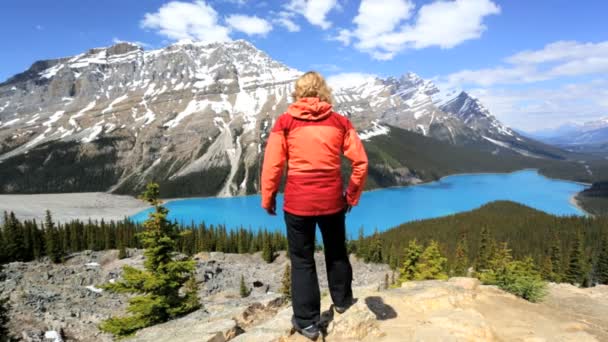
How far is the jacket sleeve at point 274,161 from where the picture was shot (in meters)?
5.98

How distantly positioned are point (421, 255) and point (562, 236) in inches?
3428

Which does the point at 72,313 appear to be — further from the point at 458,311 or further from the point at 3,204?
the point at 3,204

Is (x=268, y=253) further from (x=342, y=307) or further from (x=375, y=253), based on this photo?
(x=342, y=307)

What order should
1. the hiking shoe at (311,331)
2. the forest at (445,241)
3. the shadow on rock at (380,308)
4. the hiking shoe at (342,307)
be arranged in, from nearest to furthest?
1. the hiking shoe at (311,331)
2. the hiking shoe at (342,307)
3. the shadow on rock at (380,308)
4. the forest at (445,241)

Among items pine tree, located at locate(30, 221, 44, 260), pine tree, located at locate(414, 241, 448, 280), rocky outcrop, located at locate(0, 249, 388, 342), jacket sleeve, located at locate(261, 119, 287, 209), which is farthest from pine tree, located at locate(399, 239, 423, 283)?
pine tree, located at locate(30, 221, 44, 260)

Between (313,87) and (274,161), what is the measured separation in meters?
1.47

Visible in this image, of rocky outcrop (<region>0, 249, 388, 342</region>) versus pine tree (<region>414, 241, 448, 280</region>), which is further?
pine tree (<region>414, 241, 448, 280</region>)

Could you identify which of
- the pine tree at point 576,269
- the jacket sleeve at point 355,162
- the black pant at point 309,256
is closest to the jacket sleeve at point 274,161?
the black pant at point 309,256

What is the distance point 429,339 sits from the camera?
21.6 feet

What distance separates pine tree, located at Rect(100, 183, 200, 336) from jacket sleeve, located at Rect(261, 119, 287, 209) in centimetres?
1183

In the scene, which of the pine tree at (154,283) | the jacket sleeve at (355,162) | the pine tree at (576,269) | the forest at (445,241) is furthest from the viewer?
the forest at (445,241)

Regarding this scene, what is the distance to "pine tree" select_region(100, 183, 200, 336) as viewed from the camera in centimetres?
1597

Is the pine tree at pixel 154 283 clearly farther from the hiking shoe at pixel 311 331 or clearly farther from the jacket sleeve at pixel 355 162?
the jacket sleeve at pixel 355 162

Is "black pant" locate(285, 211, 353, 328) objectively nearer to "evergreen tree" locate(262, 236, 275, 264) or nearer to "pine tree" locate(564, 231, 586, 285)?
"pine tree" locate(564, 231, 586, 285)
